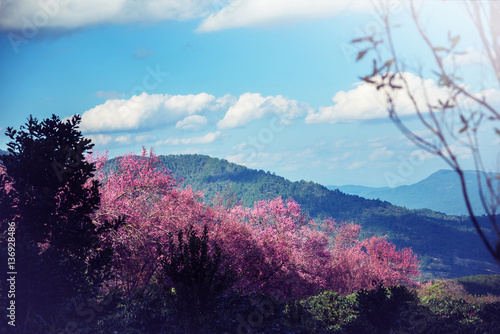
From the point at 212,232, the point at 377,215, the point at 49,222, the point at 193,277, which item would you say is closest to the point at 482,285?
the point at 212,232

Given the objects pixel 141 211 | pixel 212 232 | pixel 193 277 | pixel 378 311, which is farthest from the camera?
pixel 212 232

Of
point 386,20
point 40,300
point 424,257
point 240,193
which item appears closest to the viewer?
point 386,20

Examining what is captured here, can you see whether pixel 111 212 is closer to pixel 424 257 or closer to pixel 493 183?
pixel 493 183

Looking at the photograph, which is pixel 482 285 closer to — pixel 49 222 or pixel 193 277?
pixel 193 277

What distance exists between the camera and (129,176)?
20500 mm

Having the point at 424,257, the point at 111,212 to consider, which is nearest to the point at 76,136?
the point at 111,212

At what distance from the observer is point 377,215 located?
13275 cm

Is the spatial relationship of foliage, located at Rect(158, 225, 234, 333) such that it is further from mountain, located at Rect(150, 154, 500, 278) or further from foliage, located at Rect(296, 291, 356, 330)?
mountain, located at Rect(150, 154, 500, 278)

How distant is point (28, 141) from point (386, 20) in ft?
42.4

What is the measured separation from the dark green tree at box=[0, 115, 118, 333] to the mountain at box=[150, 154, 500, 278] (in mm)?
69747

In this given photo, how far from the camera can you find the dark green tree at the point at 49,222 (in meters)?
11.6

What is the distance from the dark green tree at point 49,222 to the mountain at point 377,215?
229ft

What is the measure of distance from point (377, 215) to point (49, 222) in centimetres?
13122

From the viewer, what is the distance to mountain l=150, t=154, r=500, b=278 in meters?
106
